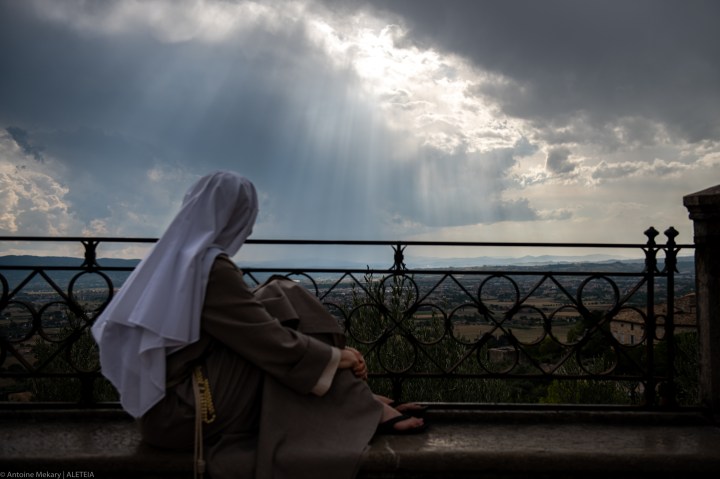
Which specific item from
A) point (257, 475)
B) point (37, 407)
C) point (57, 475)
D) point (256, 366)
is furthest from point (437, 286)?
point (37, 407)

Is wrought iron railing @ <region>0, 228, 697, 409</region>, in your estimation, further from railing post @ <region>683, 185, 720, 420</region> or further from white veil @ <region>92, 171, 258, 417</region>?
white veil @ <region>92, 171, 258, 417</region>

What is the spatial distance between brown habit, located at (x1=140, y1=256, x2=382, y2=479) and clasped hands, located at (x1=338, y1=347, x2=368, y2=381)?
4 cm

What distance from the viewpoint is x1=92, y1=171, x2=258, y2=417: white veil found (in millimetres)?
2604

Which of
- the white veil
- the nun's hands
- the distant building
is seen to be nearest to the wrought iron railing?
the distant building

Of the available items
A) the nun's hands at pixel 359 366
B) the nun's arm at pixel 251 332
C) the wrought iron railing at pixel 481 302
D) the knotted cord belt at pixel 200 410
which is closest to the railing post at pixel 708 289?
the wrought iron railing at pixel 481 302

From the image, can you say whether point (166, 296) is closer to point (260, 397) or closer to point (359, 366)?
point (260, 397)

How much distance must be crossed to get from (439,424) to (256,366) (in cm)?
142

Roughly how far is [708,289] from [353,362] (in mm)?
2480

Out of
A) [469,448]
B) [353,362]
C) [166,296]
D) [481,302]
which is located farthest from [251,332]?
[481,302]

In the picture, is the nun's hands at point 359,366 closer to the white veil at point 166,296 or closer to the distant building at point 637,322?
the white veil at point 166,296

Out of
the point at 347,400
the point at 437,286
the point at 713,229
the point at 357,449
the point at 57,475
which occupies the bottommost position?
the point at 57,475

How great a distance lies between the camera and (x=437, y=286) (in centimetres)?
396

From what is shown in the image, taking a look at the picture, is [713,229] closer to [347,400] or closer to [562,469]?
[562,469]

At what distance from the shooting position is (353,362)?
2.99 m
